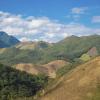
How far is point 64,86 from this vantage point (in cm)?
19912

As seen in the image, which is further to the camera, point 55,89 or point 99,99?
point 55,89

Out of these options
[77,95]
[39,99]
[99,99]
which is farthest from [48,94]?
[99,99]

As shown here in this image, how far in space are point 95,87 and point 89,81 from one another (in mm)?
8788

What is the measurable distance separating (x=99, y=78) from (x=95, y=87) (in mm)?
11072

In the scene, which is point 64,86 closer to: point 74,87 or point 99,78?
point 74,87

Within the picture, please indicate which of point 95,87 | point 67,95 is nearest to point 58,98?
point 67,95

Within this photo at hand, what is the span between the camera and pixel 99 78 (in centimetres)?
19925

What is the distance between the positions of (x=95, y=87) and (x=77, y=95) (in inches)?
498

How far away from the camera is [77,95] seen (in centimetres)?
18425

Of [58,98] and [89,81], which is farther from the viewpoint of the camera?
[89,81]

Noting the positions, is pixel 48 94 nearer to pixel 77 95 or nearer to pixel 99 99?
pixel 77 95

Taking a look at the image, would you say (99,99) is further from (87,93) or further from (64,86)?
(64,86)

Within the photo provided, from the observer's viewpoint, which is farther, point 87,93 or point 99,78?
point 99,78

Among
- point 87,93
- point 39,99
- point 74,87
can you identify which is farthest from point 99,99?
point 39,99
